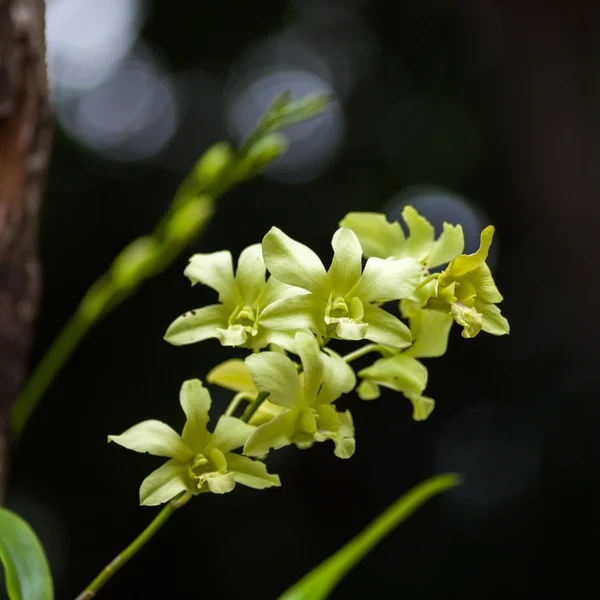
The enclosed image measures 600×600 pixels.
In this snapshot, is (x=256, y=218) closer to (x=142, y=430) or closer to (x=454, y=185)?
(x=454, y=185)

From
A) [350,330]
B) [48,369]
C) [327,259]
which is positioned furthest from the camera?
[327,259]

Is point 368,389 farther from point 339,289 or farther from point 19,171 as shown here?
point 19,171

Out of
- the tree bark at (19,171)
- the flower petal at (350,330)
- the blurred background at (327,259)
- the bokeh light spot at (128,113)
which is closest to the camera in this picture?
the flower petal at (350,330)

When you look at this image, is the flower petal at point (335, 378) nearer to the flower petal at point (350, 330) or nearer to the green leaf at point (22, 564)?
the flower petal at point (350, 330)

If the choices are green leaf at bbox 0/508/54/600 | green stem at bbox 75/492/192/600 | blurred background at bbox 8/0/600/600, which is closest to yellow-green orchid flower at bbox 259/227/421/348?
green stem at bbox 75/492/192/600

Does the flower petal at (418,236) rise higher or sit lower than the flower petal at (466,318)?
higher

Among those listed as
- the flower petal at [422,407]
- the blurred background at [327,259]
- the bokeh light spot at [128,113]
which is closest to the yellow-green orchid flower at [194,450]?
the flower petal at [422,407]

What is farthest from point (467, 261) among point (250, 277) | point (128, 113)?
point (128, 113)
